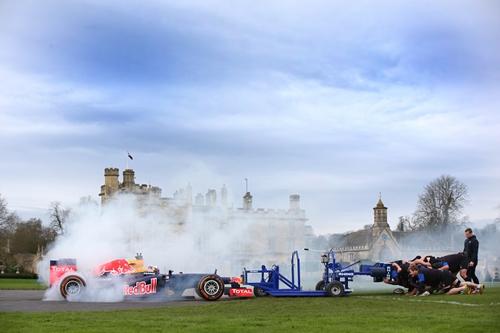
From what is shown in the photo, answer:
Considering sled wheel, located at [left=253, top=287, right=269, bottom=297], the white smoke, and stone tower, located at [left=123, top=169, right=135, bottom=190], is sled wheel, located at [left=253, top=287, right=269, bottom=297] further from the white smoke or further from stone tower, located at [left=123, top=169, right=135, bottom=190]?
stone tower, located at [left=123, top=169, right=135, bottom=190]

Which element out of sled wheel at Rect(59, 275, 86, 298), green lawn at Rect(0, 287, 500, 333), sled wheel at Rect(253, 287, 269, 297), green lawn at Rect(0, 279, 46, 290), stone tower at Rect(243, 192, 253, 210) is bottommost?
green lawn at Rect(0, 279, 46, 290)

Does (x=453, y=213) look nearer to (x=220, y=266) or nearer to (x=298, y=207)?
(x=298, y=207)

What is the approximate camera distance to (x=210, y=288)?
25.0 metres

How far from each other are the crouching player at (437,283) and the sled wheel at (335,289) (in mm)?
2853

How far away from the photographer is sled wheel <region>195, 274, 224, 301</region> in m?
24.8

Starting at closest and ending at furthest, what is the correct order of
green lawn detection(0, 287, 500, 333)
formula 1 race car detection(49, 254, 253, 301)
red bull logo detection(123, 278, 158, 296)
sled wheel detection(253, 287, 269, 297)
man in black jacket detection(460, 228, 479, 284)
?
green lawn detection(0, 287, 500, 333) → man in black jacket detection(460, 228, 479, 284) → formula 1 race car detection(49, 254, 253, 301) → red bull logo detection(123, 278, 158, 296) → sled wheel detection(253, 287, 269, 297)

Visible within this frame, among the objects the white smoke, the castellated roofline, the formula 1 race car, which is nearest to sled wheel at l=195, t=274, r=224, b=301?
the formula 1 race car

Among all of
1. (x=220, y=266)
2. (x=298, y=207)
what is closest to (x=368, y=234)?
(x=298, y=207)

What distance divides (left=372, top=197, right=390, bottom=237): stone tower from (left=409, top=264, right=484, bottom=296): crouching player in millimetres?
57705

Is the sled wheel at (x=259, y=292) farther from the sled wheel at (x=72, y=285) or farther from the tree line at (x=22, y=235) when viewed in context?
the tree line at (x=22, y=235)

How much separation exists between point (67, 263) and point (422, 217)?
47047 mm

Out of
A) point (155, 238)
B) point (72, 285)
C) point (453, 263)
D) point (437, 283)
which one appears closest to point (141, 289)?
point (72, 285)

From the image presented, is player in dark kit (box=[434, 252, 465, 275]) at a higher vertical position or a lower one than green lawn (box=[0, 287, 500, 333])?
higher

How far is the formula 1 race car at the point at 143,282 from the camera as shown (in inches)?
1004
